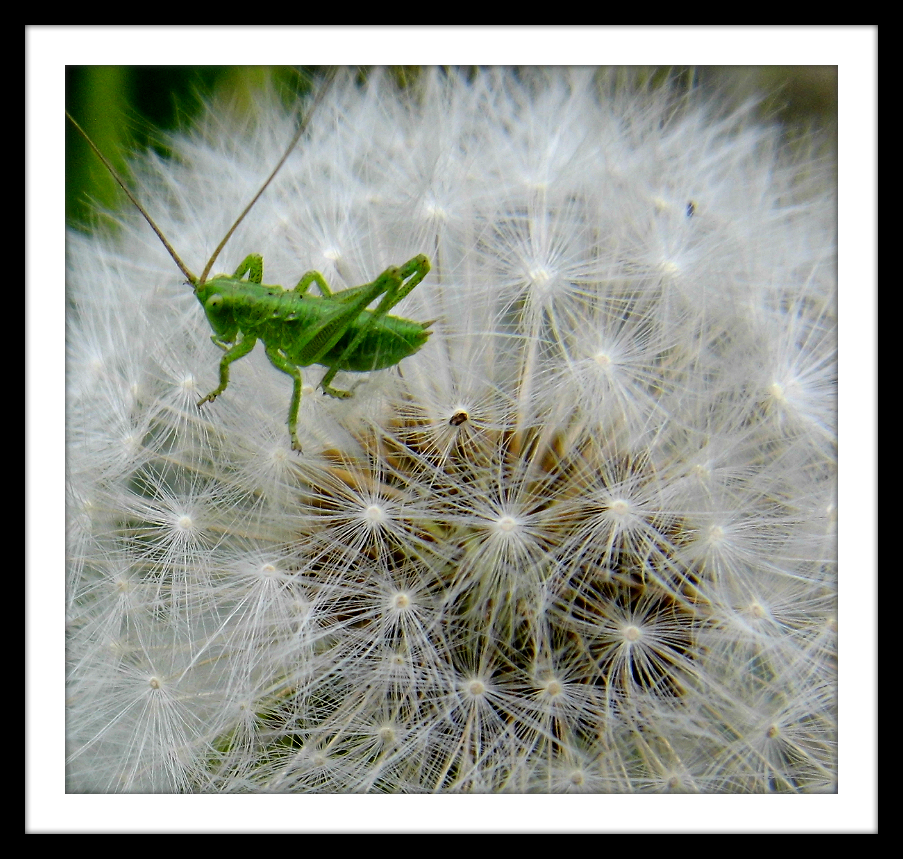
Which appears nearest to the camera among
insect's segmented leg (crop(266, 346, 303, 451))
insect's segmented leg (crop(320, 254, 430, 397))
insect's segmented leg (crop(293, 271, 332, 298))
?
insect's segmented leg (crop(320, 254, 430, 397))

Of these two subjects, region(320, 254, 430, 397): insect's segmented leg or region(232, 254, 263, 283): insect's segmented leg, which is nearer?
region(320, 254, 430, 397): insect's segmented leg

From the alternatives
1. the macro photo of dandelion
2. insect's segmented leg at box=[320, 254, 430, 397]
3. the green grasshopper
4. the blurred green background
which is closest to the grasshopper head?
the green grasshopper

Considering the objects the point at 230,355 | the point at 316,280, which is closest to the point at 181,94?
the point at 316,280

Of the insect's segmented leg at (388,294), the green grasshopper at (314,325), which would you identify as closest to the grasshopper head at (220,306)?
the green grasshopper at (314,325)

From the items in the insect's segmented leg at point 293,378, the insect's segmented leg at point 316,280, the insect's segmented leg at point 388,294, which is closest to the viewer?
the insect's segmented leg at point 388,294

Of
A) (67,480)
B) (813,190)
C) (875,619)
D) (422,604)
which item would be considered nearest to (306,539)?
(422,604)

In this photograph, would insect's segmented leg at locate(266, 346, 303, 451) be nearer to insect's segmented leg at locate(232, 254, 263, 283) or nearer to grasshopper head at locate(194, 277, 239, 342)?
grasshopper head at locate(194, 277, 239, 342)

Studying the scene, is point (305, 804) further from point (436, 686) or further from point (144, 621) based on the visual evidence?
point (144, 621)

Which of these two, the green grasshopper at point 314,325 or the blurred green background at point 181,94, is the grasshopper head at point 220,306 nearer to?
the green grasshopper at point 314,325
